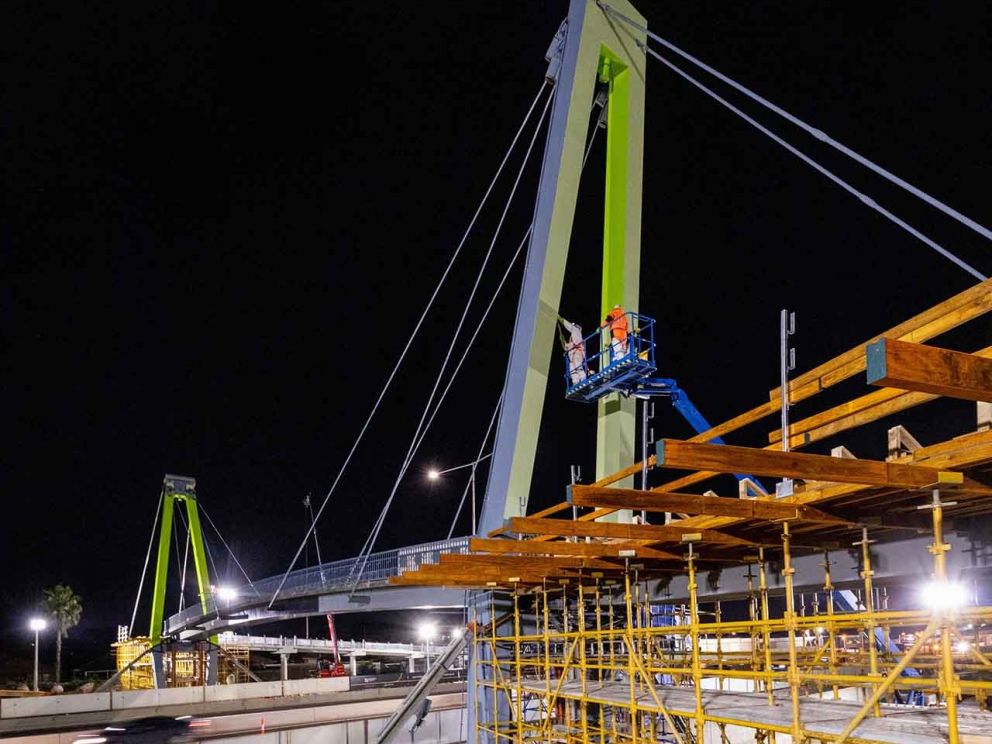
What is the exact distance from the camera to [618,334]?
16.6 m

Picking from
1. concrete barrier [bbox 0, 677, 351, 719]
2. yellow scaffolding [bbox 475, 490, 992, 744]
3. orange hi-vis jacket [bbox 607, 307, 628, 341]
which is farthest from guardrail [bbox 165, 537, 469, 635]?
orange hi-vis jacket [bbox 607, 307, 628, 341]

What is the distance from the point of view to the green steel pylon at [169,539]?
216ft

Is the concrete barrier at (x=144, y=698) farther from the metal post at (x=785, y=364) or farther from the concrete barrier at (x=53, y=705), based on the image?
the metal post at (x=785, y=364)

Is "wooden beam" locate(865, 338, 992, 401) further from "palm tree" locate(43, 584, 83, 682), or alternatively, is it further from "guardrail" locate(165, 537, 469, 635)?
"palm tree" locate(43, 584, 83, 682)

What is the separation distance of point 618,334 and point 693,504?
356 inches

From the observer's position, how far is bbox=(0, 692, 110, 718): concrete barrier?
1042 inches

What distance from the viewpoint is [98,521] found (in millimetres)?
100625

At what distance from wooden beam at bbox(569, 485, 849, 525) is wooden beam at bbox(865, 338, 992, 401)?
3.40 meters

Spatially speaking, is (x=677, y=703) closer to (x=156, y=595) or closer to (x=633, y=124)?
(x=633, y=124)

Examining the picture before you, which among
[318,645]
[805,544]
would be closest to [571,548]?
[805,544]

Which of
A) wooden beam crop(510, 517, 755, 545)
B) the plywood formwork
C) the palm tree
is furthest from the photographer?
the palm tree

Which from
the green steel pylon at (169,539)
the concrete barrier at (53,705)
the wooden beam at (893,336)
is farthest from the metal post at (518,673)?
the green steel pylon at (169,539)

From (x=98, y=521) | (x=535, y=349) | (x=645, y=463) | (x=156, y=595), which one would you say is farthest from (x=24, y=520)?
(x=645, y=463)

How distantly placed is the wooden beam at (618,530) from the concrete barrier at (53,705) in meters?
24.4
